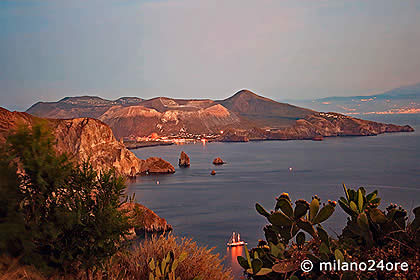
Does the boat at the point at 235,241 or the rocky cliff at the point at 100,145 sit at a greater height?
the rocky cliff at the point at 100,145

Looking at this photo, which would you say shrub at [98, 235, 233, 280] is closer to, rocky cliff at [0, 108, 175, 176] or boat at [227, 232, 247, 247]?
boat at [227, 232, 247, 247]

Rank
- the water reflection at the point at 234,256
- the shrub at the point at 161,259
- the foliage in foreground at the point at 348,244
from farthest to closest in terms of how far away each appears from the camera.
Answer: the water reflection at the point at 234,256
the shrub at the point at 161,259
the foliage in foreground at the point at 348,244

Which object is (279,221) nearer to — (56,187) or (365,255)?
(365,255)

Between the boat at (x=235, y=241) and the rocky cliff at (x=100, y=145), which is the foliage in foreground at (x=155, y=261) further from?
the rocky cliff at (x=100, y=145)

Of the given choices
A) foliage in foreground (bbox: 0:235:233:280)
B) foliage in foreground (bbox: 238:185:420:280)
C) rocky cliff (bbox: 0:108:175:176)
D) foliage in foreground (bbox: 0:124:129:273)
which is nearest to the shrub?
foliage in foreground (bbox: 0:235:233:280)

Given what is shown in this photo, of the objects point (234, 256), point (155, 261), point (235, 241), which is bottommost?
point (234, 256)

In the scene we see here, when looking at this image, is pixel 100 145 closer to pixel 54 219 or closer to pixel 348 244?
pixel 54 219

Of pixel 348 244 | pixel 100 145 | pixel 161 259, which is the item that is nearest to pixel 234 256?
pixel 161 259

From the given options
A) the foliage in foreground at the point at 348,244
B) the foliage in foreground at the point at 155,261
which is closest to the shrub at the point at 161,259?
the foliage in foreground at the point at 155,261
